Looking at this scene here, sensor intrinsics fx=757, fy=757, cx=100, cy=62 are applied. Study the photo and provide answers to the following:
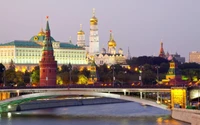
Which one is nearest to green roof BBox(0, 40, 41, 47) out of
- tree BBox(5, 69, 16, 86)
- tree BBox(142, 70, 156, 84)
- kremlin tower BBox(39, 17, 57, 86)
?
tree BBox(142, 70, 156, 84)

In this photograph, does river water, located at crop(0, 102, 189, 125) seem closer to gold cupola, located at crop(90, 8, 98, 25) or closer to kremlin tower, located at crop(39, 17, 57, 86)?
kremlin tower, located at crop(39, 17, 57, 86)

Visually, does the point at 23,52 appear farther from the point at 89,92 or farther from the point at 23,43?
the point at 89,92

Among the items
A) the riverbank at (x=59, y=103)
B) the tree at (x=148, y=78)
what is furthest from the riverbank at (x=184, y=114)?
the tree at (x=148, y=78)

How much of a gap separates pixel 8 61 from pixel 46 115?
91788 millimetres

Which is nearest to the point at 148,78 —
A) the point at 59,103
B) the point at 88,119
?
the point at 59,103

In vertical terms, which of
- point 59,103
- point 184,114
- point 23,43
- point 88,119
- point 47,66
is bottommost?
point 88,119

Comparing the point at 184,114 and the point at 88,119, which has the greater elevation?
the point at 184,114

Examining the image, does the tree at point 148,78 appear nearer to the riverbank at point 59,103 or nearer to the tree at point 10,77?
the riverbank at point 59,103

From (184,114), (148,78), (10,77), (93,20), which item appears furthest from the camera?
(93,20)

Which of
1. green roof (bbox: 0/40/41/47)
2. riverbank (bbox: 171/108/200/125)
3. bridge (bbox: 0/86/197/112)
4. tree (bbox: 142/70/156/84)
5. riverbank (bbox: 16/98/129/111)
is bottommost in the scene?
riverbank (bbox: 171/108/200/125)

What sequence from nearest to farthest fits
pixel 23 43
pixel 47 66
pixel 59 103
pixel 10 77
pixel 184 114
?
pixel 184 114 → pixel 59 103 → pixel 47 66 → pixel 10 77 → pixel 23 43

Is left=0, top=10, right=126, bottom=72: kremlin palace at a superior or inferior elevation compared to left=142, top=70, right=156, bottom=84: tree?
superior

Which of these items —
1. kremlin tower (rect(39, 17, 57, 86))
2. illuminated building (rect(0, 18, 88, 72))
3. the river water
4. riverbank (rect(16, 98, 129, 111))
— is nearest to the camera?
the river water

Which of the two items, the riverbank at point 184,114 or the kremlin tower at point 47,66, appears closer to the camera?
the riverbank at point 184,114
